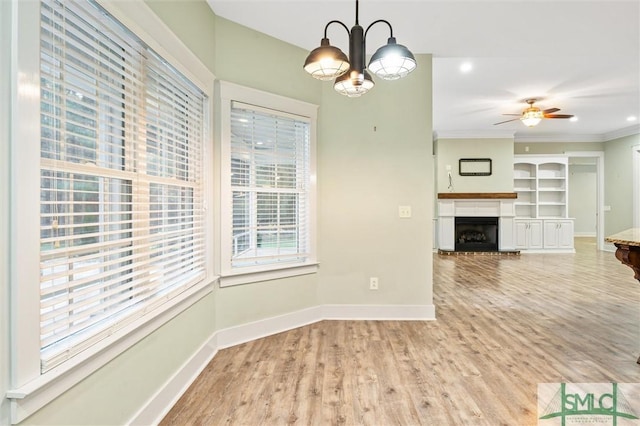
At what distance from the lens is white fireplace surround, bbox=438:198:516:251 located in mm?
8023

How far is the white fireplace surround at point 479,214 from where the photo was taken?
802cm

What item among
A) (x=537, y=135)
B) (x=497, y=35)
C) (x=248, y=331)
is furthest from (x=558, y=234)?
(x=248, y=331)

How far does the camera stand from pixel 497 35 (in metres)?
3.06

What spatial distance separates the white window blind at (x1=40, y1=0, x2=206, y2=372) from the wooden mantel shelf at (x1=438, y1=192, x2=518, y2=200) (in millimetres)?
6977

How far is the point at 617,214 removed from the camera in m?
8.05

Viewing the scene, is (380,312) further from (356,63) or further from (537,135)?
(537,135)

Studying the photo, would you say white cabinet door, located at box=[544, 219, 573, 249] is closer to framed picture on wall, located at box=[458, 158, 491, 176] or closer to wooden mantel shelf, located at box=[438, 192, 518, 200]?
wooden mantel shelf, located at box=[438, 192, 518, 200]

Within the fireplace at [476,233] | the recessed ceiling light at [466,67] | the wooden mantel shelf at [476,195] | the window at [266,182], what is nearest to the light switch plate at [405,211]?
the window at [266,182]

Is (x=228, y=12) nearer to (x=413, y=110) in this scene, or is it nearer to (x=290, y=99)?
(x=290, y=99)

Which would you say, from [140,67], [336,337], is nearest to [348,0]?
[140,67]

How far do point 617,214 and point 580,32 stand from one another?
7.21 metres

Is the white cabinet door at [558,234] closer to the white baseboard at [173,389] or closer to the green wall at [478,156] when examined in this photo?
the green wall at [478,156]

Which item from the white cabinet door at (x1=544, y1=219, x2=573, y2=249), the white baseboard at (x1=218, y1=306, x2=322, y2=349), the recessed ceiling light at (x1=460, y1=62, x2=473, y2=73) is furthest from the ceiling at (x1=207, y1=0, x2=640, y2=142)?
the white cabinet door at (x1=544, y1=219, x2=573, y2=249)

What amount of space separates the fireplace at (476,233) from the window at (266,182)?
6.04 meters
